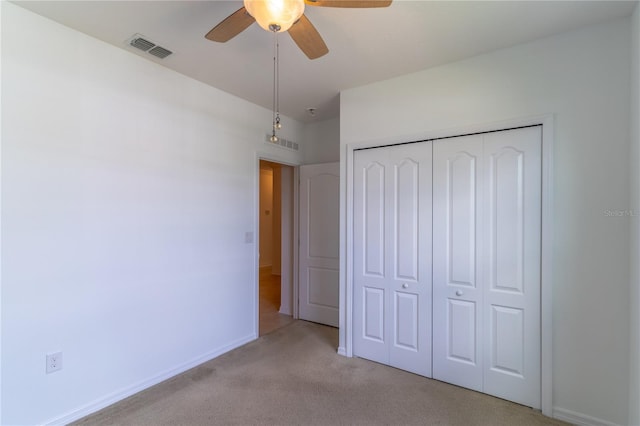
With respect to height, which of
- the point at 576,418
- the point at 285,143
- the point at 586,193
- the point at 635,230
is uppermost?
the point at 285,143

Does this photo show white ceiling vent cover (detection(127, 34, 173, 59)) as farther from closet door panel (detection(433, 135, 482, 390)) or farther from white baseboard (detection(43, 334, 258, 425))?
white baseboard (detection(43, 334, 258, 425))

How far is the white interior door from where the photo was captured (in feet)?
12.8

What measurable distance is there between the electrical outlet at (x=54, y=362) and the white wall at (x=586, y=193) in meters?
3.44

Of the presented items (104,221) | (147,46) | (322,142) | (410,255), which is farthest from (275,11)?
(322,142)

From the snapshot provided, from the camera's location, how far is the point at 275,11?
1384 mm

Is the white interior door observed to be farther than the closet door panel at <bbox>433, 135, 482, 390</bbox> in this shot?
Yes

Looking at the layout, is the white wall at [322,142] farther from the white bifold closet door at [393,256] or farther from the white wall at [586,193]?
the white wall at [586,193]

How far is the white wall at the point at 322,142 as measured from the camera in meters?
4.05

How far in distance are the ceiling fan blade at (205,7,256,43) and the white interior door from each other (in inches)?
91.0

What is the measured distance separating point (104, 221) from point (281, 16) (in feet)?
6.43

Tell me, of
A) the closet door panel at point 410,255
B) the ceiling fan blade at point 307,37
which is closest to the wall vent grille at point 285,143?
the closet door panel at point 410,255

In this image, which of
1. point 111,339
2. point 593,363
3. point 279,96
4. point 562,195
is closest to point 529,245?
point 562,195

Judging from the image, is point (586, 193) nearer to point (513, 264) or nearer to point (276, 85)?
point (513, 264)

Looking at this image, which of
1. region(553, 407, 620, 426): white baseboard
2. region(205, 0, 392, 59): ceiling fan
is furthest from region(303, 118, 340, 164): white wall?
region(553, 407, 620, 426): white baseboard
